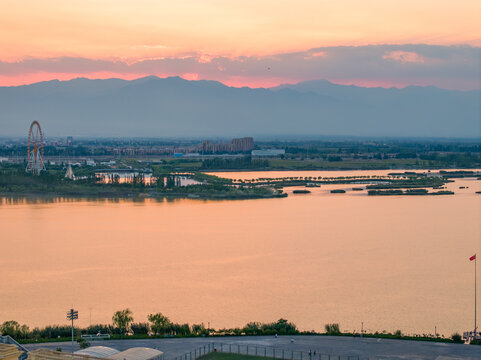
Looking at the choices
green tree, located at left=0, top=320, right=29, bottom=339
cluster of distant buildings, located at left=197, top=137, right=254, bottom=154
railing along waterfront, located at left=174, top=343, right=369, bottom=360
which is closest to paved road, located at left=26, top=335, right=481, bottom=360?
railing along waterfront, located at left=174, top=343, right=369, bottom=360

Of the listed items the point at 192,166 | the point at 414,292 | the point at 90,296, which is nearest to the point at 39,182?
the point at 192,166

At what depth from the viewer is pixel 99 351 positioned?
962cm

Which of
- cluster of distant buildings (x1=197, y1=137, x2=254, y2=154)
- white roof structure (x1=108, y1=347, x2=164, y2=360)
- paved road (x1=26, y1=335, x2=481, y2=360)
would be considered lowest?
paved road (x1=26, y1=335, x2=481, y2=360)

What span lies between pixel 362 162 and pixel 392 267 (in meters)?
39.5

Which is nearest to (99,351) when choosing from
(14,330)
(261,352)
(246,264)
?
(261,352)

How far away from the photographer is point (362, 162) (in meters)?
56.0

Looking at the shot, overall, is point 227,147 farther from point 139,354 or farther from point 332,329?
point 139,354

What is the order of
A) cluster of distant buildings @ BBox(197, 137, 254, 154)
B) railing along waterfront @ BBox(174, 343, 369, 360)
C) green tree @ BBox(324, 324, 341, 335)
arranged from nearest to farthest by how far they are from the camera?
railing along waterfront @ BBox(174, 343, 369, 360) < green tree @ BBox(324, 324, 341, 335) < cluster of distant buildings @ BBox(197, 137, 254, 154)

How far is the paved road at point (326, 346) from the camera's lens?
399 inches

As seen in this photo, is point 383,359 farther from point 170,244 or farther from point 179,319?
point 170,244

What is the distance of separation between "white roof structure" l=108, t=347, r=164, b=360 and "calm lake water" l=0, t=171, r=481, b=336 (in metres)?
2.87

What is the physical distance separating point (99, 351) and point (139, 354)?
0.51 m

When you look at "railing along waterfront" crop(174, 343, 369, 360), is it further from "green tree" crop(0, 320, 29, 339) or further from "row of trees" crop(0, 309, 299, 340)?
"green tree" crop(0, 320, 29, 339)

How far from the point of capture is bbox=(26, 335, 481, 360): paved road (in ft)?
33.2
